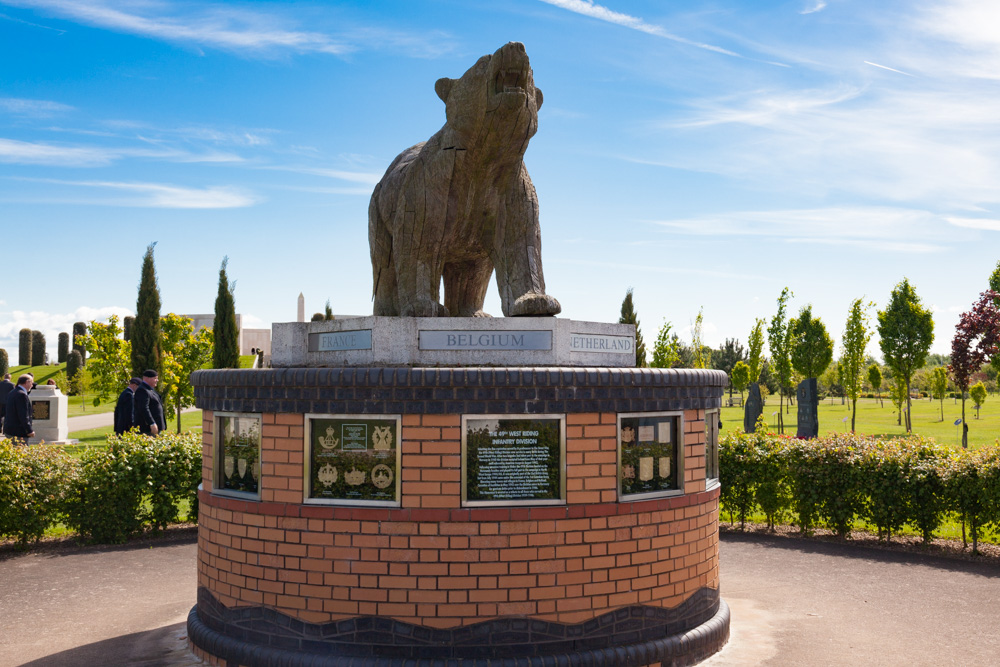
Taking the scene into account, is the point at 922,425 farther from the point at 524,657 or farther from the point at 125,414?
the point at 524,657

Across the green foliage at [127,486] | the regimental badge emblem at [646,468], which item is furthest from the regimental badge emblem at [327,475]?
the green foliage at [127,486]

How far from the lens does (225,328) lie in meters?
30.8

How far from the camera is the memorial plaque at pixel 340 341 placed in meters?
6.04

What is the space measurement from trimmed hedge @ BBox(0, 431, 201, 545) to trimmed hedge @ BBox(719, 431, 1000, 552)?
7855 mm

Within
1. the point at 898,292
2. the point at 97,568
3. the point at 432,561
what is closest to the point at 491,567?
the point at 432,561

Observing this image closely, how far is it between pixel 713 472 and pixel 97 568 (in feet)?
23.9

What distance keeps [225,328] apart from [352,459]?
1060 inches

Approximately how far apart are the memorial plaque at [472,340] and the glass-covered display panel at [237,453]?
1.45 metres

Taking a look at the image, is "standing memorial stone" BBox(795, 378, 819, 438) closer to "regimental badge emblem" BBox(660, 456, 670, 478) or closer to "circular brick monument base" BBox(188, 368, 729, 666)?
"regimental badge emblem" BBox(660, 456, 670, 478)

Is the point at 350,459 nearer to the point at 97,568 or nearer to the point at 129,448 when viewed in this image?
the point at 97,568

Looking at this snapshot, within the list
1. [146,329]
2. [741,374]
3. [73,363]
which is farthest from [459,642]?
[73,363]

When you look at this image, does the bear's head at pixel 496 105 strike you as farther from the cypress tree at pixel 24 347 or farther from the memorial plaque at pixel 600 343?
the cypress tree at pixel 24 347

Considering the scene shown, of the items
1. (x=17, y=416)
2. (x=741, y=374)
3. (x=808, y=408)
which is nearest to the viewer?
(x=17, y=416)

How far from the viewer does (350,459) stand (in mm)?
5699
